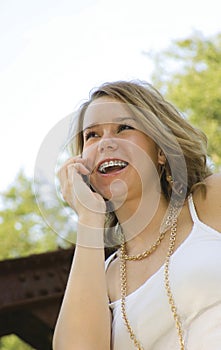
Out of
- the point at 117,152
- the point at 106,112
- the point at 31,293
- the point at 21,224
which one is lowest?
the point at 21,224

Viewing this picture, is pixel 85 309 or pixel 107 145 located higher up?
pixel 107 145

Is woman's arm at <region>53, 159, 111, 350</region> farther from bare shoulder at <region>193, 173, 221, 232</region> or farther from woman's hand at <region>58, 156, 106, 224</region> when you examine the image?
bare shoulder at <region>193, 173, 221, 232</region>

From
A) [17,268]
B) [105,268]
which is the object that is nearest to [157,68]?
[17,268]

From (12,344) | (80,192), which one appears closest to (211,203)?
(80,192)

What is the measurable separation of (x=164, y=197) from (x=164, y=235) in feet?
0.53

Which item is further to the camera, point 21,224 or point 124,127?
point 21,224

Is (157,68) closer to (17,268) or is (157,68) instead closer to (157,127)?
(17,268)

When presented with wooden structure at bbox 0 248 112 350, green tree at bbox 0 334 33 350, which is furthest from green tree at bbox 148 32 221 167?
wooden structure at bbox 0 248 112 350

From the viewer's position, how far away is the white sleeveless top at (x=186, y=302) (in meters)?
2.45

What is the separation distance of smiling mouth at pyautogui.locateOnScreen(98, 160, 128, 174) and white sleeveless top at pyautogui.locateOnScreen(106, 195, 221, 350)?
29 centimetres

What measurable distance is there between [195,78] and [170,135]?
1293 centimetres

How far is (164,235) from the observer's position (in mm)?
2793

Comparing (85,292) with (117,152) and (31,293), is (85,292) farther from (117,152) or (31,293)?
(31,293)

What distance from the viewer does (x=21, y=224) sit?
20.8 m
